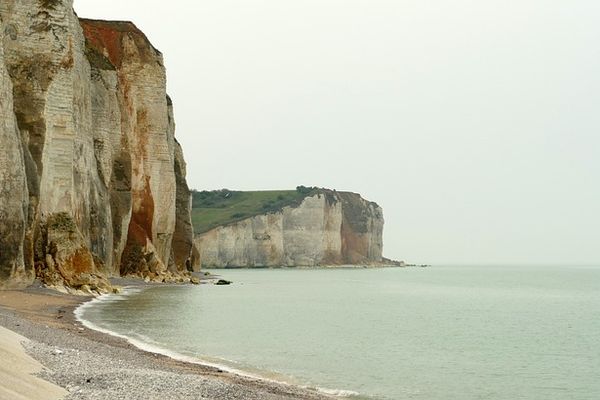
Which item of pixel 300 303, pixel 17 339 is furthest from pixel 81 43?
pixel 17 339

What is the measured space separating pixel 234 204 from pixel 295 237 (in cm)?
1567

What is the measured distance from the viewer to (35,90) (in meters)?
35.4

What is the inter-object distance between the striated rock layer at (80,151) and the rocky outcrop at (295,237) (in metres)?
55.6

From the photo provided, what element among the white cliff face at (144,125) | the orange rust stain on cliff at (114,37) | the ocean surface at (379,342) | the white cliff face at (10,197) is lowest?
the ocean surface at (379,342)

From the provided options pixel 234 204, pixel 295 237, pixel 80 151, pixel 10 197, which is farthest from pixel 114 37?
pixel 234 204

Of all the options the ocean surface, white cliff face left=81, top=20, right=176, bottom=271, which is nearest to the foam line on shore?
the ocean surface

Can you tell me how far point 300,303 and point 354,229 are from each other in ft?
315

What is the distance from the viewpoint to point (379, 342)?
24984mm

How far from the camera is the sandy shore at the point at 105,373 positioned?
10.0 metres

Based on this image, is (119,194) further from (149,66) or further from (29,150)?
(29,150)

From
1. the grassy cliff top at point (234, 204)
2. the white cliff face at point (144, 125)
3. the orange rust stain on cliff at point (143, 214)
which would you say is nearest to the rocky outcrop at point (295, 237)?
the grassy cliff top at point (234, 204)

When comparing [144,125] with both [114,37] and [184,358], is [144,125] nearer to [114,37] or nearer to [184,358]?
[114,37]

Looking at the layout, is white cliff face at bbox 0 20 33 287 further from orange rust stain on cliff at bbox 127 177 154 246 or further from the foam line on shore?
orange rust stain on cliff at bbox 127 177 154 246

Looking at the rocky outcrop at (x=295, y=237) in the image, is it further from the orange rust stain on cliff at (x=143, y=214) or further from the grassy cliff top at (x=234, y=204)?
the orange rust stain on cliff at (x=143, y=214)
